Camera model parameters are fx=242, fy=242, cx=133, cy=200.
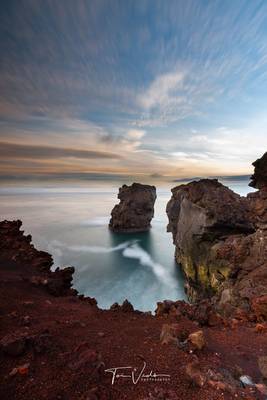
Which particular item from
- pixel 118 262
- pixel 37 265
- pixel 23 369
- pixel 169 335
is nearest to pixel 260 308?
pixel 169 335

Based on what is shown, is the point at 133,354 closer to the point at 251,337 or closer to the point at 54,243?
the point at 251,337

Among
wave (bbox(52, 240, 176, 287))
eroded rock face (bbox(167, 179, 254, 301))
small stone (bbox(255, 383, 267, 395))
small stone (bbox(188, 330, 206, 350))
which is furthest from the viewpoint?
wave (bbox(52, 240, 176, 287))

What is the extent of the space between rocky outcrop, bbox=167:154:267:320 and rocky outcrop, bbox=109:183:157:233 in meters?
51.7

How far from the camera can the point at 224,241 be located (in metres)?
32.4

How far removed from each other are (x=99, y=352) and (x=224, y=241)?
2937 centimetres

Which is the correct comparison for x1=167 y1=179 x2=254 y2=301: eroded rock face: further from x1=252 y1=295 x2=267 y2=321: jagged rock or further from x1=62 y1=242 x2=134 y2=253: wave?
x1=62 y1=242 x2=134 y2=253: wave

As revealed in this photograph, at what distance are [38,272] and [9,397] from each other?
10669 millimetres

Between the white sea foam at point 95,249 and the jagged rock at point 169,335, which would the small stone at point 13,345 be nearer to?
the jagged rock at point 169,335

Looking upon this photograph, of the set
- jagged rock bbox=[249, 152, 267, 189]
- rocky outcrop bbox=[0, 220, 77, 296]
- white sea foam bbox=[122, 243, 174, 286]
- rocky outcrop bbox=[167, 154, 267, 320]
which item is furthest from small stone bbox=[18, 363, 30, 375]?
white sea foam bbox=[122, 243, 174, 286]

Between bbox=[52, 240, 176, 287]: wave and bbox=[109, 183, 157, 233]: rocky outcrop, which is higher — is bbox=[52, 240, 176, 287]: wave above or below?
below

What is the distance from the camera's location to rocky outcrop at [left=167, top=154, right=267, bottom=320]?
20.4 metres

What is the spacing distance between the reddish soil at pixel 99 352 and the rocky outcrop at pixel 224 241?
809cm

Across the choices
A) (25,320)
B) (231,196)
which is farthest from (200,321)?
(231,196)

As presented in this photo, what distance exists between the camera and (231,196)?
36.4 metres
